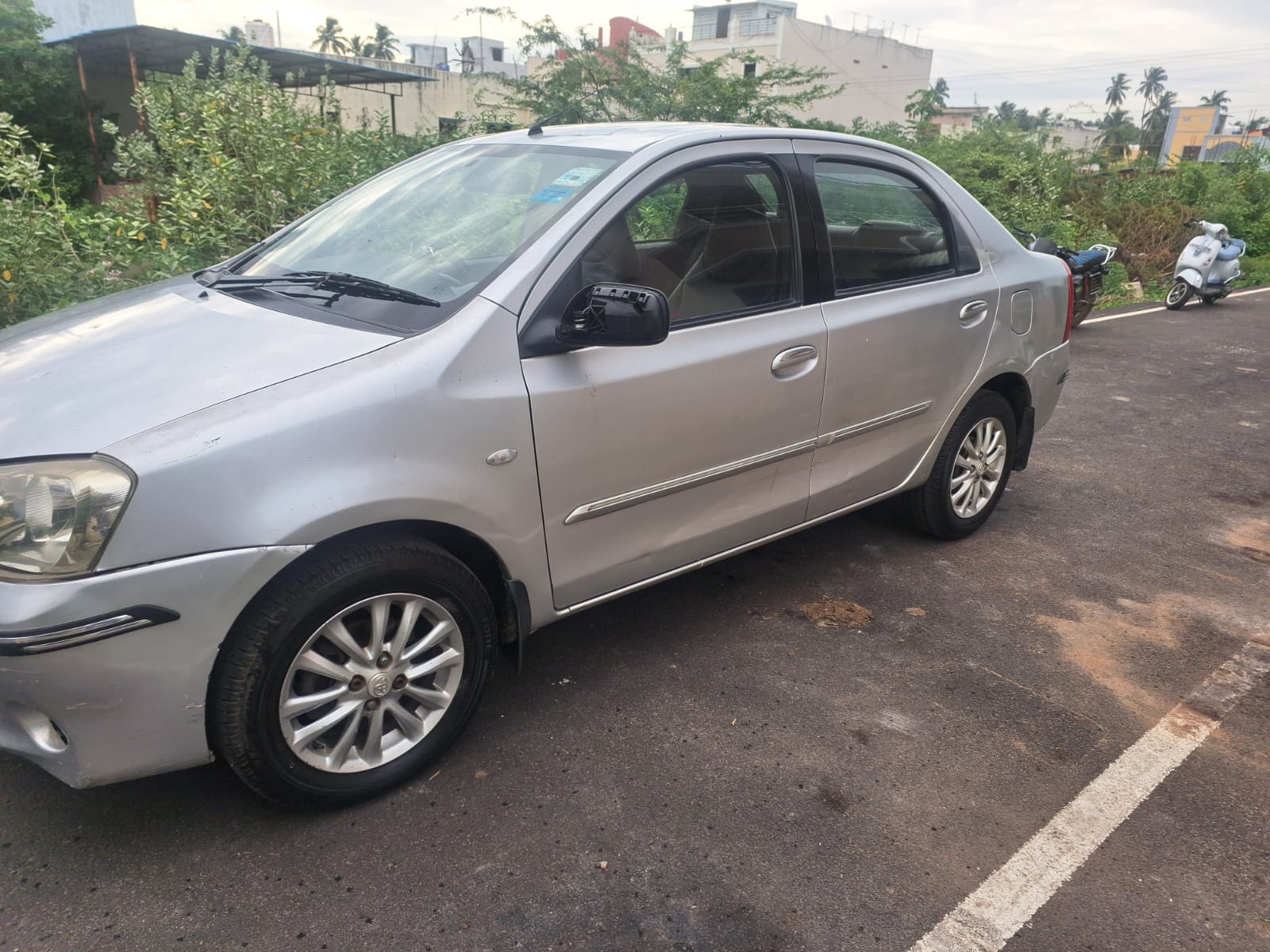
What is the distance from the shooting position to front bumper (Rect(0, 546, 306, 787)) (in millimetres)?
1917

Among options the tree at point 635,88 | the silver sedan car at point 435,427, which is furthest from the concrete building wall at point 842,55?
the silver sedan car at point 435,427

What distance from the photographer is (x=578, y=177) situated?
287 cm

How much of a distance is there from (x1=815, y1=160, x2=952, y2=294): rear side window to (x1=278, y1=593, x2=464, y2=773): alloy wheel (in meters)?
1.94

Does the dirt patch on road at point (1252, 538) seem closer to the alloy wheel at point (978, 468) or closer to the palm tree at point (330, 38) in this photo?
the alloy wheel at point (978, 468)

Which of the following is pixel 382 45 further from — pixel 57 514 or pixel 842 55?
pixel 57 514

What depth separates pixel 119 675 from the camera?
200 cm

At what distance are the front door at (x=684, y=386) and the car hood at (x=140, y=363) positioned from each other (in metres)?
0.62

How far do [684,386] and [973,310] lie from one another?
5.51 feet

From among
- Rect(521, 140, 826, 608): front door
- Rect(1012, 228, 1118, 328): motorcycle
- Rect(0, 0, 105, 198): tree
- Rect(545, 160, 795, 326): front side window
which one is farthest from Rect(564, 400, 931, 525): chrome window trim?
Rect(0, 0, 105, 198): tree

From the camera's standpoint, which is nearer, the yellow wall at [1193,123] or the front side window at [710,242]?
the front side window at [710,242]

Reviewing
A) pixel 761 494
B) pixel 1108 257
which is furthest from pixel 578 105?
pixel 761 494

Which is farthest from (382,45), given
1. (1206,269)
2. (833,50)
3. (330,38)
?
(1206,269)

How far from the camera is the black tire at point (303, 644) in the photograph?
7.03 feet

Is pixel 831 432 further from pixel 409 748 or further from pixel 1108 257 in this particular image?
pixel 1108 257
